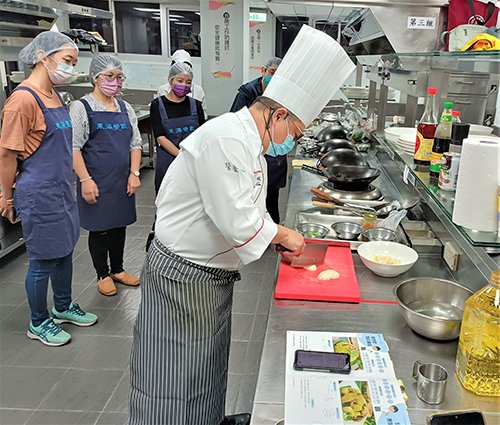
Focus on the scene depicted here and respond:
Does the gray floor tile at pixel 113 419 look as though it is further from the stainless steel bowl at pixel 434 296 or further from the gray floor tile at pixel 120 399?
the stainless steel bowl at pixel 434 296

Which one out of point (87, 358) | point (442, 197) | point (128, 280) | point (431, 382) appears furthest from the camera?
point (128, 280)

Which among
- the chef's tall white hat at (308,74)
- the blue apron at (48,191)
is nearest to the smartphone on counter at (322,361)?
the chef's tall white hat at (308,74)

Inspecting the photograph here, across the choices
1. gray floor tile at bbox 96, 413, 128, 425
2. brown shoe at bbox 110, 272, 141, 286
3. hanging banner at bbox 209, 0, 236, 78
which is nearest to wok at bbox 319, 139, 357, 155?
brown shoe at bbox 110, 272, 141, 286

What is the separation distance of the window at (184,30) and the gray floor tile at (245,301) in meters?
6.69

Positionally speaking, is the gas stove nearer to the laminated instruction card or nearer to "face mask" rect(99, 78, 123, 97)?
the laminated instruction card

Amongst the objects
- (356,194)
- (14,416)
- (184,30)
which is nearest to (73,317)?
(14,416)

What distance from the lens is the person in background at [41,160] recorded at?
2.28 m

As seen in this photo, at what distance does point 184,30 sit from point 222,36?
1969 millimetres

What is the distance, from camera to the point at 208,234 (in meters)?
1.44

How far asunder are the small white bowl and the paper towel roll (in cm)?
62

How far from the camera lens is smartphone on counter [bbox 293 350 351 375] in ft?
4.04

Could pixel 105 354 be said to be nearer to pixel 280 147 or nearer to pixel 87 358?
pixel 87 358

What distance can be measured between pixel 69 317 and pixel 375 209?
2.01m

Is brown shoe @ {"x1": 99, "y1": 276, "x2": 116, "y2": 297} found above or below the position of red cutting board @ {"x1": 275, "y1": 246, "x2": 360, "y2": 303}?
below
